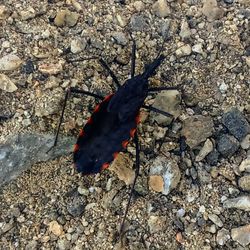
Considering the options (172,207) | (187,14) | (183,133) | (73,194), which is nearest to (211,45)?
(187,14)

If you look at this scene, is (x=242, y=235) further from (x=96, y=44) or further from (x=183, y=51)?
(x=96, y=44)

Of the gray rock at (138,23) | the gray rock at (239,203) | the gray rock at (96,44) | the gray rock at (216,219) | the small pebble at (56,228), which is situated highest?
the gray rock at (138,23)

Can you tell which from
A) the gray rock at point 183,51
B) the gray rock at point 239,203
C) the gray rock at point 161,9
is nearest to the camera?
the gray rock at point 239,203

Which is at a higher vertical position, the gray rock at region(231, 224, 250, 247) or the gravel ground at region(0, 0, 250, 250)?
the gravel ground at region(0, 0, 250, 250)

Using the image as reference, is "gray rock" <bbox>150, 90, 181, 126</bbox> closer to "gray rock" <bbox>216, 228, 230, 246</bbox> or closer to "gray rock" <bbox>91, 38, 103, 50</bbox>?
"gray rock" <bbox>91, 38, 103, 50</bbox>

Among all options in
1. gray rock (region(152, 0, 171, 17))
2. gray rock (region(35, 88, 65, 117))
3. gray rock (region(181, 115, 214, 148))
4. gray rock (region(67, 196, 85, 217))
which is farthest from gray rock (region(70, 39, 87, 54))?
gray rock (region(67, 196, 85, 217))

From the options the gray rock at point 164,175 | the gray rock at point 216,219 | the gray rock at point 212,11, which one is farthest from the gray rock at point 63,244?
the gray rock at point 212,11

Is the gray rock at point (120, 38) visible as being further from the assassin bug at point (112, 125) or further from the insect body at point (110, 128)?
the insect body at point (110, 128)
